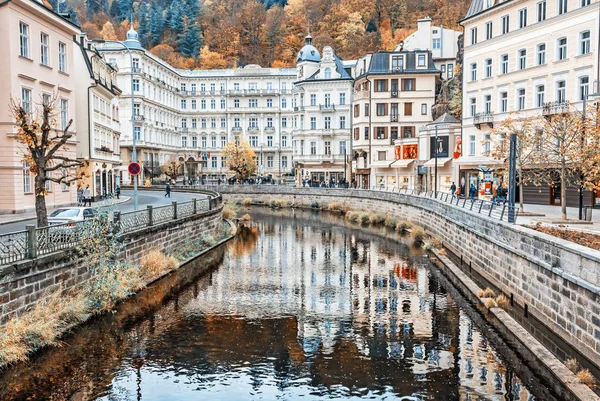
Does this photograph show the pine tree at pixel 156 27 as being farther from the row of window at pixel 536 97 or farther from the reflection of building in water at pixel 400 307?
the reflection of building in water at pixel 400 307

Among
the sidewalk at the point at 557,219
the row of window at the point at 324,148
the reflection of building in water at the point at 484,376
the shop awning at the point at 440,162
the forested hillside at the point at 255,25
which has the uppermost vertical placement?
the forested hillside at the point at 255,25

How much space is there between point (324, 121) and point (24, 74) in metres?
47.7

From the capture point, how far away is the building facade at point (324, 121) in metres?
73.6

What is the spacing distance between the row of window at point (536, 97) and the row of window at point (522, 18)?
4.29m

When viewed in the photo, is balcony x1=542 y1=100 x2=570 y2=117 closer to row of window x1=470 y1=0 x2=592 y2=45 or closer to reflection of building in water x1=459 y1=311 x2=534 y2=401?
row of window x1=470 y1=0 x2=592 y2=45

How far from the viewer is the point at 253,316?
1975 centimetres

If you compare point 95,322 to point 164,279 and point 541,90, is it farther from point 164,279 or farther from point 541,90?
point 541,90

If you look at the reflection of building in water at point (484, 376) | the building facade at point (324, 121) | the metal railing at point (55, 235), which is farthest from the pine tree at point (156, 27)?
the reflection of building in water at point (484, 376)

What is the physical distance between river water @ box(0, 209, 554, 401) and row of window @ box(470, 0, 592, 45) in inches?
802

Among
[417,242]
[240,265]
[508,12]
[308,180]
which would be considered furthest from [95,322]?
[308,180]

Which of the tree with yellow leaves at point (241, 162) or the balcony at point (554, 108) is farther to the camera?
the tree with yellow leaves at point (241, 162)

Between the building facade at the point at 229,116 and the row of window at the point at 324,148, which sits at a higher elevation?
the building facade at the point at 229,116

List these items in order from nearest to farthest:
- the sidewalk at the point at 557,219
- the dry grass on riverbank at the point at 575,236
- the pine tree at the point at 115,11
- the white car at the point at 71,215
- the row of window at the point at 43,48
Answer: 1. the dry grass on riverbank at the point at 575,236
2. the white car at the point at 71,215
3. the sidewalk at the point at 557,219
4. the row of window at the point at 43,48
5. the pine tree at the point at 115,11

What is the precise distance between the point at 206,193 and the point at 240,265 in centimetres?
2276
